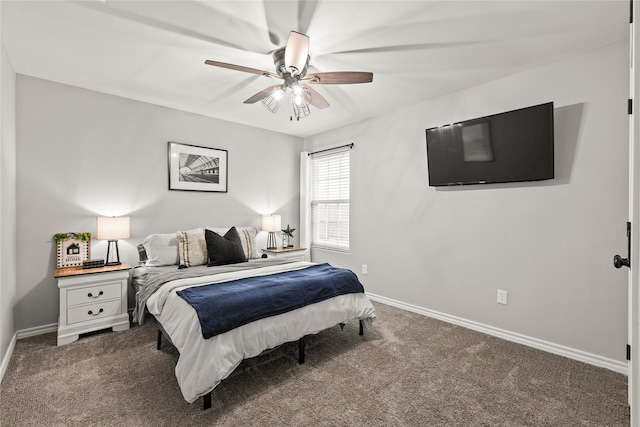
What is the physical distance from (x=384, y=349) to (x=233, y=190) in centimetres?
301

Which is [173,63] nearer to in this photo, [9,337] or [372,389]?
[9,337]

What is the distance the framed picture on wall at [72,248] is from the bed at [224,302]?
517 millimetres

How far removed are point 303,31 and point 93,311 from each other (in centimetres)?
316

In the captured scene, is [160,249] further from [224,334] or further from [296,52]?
[296,52]

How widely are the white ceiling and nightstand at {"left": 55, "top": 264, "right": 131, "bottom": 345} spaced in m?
1.93

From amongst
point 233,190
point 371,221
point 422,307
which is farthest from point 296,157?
point 422,307

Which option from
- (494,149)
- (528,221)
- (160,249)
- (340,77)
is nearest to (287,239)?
(160,249)

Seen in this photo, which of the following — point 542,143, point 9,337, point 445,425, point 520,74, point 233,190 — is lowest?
point 445,425

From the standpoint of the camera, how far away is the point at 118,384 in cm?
213

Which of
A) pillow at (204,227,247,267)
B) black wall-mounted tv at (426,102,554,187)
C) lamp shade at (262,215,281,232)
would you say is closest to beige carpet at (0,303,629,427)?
pillow at (204,227,247,267)

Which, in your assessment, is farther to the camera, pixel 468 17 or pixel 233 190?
pixel 233 190

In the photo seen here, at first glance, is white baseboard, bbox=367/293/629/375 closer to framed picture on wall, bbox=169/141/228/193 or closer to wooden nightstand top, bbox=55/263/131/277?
framed picture on wall, bbox=169/141/228/193

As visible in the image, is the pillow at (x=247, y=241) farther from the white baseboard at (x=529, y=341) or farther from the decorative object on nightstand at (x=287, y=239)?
the white baseboard at (x=529, y=341)

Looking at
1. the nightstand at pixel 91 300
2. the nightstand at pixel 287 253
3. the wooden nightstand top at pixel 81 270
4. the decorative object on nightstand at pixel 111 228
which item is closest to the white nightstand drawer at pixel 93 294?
the nightstand at pixel 91 300
